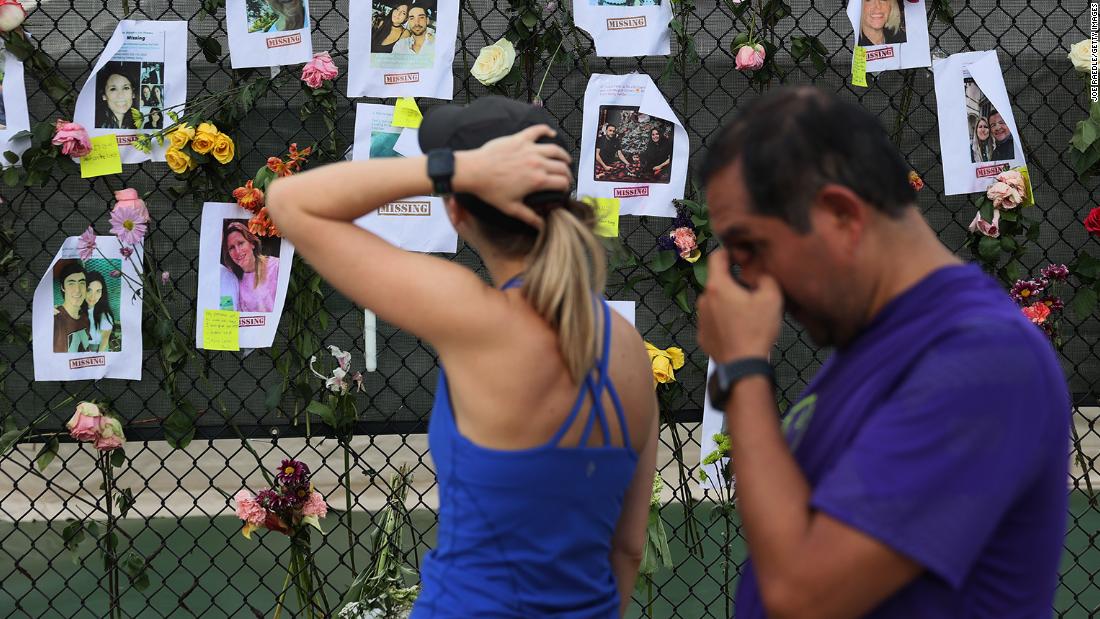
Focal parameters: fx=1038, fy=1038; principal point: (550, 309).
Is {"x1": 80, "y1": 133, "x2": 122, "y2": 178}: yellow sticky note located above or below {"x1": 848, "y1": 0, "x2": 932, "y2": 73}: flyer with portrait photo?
below

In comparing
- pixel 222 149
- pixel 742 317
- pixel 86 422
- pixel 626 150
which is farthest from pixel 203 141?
pixel 742 317

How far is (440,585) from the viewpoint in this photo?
136 cm

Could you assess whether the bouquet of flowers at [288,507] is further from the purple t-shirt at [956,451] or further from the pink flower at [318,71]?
the purple t-shirt at [956,451]

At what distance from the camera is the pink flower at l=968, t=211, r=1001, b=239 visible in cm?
293

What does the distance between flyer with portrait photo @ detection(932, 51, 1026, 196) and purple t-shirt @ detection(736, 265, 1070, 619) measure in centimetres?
215

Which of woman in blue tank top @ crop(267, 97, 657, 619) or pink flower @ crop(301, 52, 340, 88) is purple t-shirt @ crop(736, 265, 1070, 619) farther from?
pink flower @ crop(301, 52, 340, 88)

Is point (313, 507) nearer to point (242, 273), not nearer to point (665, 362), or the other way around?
point (242, 273)

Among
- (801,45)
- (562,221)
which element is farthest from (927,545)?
(801,45)

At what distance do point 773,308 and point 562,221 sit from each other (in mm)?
409

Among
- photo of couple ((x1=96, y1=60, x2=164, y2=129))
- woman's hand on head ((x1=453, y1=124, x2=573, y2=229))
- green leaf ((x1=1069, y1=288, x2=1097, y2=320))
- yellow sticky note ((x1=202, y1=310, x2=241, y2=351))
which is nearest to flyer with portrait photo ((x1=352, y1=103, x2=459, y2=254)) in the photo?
yellow sticky note ((x1=202, y1=310, x2=241, y2=351))

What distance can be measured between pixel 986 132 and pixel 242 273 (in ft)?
7.07

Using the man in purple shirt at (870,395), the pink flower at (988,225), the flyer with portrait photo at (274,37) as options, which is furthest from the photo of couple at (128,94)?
the pink flower at (988,225)

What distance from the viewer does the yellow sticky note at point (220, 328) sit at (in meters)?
2.88

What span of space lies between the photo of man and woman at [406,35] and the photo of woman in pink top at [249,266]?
60 cm
